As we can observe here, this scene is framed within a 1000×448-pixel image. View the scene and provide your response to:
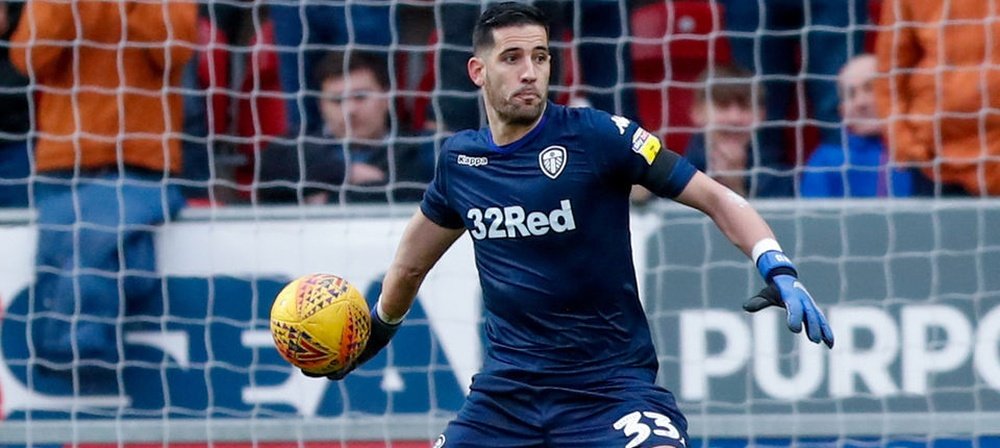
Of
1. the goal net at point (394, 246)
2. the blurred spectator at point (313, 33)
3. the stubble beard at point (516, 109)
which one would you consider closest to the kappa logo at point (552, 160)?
the stubble beard at point (516, 109)

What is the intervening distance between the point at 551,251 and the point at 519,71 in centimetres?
54

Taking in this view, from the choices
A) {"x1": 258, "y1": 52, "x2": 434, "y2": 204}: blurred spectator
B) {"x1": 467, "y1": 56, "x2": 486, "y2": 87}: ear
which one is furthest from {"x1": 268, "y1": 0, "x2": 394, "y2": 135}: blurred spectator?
{"x1": 467, "y1": 56, "x2": 486, "y2": 87}: ear

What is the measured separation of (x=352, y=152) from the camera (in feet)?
26.0

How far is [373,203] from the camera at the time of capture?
308 inches

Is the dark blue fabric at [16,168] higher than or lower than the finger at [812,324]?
lower

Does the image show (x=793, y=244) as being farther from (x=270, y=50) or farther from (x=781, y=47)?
(x=270, y=50)

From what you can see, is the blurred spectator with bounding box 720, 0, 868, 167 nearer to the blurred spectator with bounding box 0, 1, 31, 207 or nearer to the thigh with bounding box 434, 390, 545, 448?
the thigh with bounding box 434, 390, 545, 448

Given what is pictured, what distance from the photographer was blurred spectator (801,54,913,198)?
24.9ft

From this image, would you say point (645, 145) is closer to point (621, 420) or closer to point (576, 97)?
point (621, 420)

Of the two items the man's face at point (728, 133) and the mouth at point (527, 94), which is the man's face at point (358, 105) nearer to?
the man's face at point (728, 133)

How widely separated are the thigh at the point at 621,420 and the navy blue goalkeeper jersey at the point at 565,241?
0.24 feet

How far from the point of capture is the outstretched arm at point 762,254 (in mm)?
4863

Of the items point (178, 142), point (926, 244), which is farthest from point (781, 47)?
point (178, 142)

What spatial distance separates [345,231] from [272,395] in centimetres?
76
